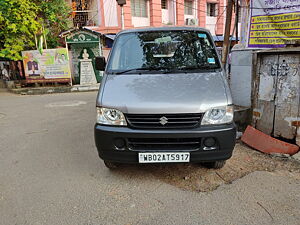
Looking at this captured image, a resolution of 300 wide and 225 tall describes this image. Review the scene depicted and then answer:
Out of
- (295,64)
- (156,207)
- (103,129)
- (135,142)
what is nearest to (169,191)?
(156,207)

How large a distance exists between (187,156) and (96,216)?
1.21m

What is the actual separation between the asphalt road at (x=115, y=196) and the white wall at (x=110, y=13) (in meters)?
12.8

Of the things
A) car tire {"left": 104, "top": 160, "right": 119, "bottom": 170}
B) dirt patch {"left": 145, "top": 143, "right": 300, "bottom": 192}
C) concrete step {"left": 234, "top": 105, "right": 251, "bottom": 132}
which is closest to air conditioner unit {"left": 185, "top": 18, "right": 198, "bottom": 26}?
concrete step {"left": 234, "top": 105, "right": 251, "bottom": 132}

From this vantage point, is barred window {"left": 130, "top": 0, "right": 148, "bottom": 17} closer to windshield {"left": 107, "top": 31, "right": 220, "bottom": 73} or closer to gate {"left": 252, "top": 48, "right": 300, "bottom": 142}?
windshield {"left": 107, "top": 31, "right": 220, "bottom": 73}

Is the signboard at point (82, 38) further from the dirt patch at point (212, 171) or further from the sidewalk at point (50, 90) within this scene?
the dirt patch at point (212, 171)

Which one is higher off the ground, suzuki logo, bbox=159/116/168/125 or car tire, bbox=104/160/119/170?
suzuki logo, bbox=159/116/168/125

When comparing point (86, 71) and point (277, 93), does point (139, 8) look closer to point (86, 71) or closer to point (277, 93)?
point (86, 71)

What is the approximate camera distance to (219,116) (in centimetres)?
286

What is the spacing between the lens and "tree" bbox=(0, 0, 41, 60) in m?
11.1

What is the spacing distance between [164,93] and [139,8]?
51.2ft

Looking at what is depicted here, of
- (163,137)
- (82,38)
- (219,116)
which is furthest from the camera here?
(82,38)

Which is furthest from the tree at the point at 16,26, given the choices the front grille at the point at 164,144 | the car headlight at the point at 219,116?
the car headlight at the point at 219,116

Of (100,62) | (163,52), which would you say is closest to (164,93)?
(163,52)

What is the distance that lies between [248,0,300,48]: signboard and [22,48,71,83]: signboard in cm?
989
